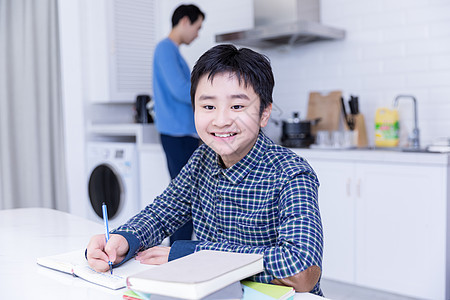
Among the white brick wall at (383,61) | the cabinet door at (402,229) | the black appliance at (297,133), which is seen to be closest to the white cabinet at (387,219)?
the cabinet door at (402,229)

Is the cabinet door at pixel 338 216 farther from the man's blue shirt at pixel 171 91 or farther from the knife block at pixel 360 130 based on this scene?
the man's blue shirt at pixel 171 91

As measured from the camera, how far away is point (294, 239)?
93 cm

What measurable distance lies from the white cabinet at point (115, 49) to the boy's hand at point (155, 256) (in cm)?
294

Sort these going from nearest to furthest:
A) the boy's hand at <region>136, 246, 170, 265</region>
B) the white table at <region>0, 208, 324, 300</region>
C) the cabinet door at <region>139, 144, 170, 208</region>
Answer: the white table at <region>0, 208, 324, 300</region>
the boy's hand at <region>136, 246, 170, 265</region>
the cabinet door at <region>139, 144, 170, 208</region>

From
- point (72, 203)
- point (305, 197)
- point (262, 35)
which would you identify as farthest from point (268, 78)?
point (72, 203)

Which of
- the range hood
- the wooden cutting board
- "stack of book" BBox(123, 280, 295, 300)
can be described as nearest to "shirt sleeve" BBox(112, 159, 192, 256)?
"stack of book" BBox(123, 280, 295, 300)

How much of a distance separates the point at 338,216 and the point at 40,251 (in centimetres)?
180

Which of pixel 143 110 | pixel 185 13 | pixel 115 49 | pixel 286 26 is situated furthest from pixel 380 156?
pixel 115 49

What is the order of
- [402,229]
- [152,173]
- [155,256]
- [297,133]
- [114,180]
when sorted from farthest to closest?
[114,180]
[152,173]
[297,133]
[402,229]
[155,256]

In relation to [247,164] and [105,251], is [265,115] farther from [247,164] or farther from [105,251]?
[105,251]

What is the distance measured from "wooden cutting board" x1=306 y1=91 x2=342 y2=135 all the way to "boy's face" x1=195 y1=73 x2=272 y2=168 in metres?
2.10

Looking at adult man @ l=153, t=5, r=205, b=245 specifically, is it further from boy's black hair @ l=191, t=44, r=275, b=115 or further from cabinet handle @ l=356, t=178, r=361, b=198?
boy's black hair @ l=191, t=44, r=275, b=115

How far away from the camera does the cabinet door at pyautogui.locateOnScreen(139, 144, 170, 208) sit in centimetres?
331

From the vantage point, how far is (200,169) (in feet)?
4.19
